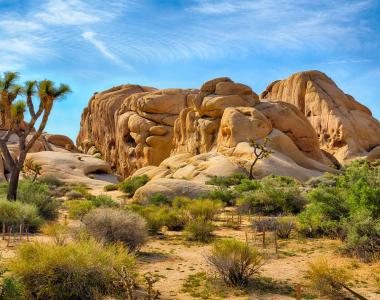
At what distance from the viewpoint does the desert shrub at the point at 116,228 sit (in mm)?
11414

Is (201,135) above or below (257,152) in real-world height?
above

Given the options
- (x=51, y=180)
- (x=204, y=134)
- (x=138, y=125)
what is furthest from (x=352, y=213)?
(x=138, y=125)

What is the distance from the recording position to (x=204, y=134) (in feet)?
158

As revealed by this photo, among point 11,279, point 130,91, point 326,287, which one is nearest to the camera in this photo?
point 11,279

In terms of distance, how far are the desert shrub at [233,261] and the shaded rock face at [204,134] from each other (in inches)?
691

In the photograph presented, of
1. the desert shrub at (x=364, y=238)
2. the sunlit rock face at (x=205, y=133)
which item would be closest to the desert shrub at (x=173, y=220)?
the desert shrub at (x=364, y=238)

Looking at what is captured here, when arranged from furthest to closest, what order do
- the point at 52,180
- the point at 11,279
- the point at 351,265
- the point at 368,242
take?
the point at 52,180, the point at 368,242, the point at 351,265, the point at 11,279

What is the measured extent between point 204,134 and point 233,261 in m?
39.4

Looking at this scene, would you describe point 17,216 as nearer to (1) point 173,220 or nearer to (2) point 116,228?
(2) point 116,228

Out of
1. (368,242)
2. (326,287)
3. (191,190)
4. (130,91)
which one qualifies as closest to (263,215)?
(191,190)

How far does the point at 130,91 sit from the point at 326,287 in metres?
70.9

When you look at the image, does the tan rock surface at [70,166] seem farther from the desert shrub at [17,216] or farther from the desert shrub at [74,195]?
the desert shrub at [17,216]

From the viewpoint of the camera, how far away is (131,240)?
11.6 meters

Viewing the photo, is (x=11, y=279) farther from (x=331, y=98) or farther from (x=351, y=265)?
(x=331, y=98)
